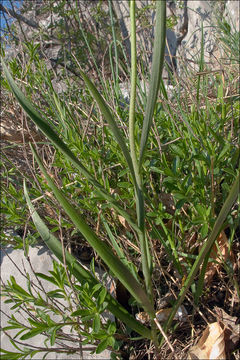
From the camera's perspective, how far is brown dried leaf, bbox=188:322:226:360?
91 cm

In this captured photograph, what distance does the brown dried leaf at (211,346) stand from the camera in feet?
2.99

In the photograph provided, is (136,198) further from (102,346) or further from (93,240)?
(102,346)

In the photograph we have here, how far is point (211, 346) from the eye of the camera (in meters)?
0.92

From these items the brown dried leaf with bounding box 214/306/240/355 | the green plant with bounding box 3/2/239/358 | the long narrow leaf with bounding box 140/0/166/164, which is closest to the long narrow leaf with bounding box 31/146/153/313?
the green plant with bounding box 3/2/239/358

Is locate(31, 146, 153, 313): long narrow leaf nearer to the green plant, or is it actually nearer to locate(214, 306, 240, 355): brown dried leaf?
the green plant

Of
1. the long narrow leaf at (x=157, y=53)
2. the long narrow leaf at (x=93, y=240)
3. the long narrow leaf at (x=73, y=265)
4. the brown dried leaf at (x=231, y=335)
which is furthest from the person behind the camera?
the brown dried leaf at (x=231, y=335)

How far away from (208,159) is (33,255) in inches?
37.6

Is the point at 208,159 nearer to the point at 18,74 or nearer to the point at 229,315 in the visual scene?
the point at 229,315

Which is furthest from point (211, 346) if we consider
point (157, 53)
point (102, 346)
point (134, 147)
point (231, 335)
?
point (157, 53)

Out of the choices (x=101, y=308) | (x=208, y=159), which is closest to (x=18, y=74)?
(x=208, y=159)

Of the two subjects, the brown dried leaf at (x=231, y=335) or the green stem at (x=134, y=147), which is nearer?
the green stem at (x=134, y=147)

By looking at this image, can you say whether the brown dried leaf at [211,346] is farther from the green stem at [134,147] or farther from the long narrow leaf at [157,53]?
the long narrow leaf at [157,53]

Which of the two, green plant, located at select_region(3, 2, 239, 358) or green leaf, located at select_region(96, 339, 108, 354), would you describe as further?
green leaf, located at select_region(96, 339, 108, 354)

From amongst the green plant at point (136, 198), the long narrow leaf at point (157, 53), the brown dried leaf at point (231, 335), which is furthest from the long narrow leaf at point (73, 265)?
the long narrow leaf at point (157, 53)
